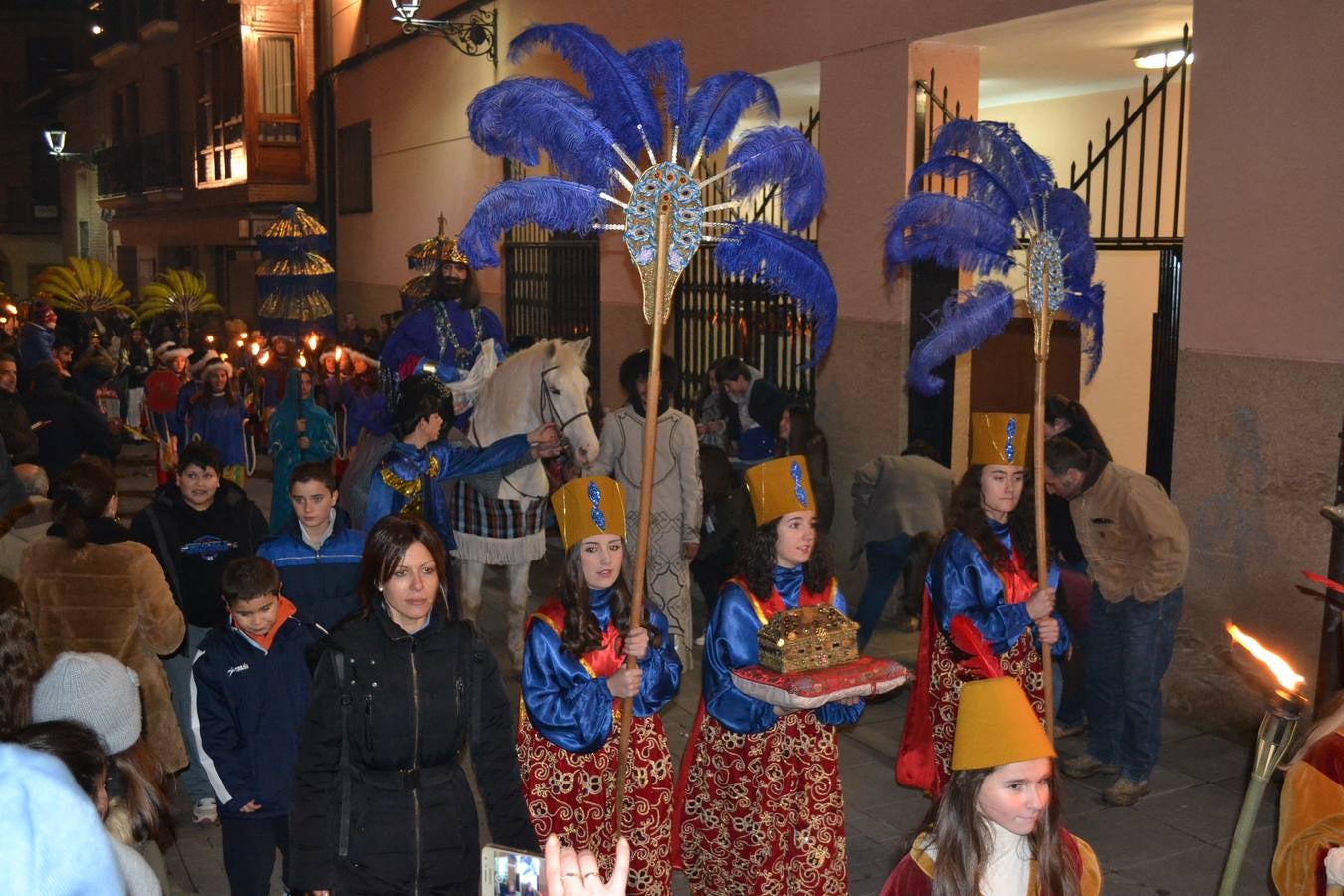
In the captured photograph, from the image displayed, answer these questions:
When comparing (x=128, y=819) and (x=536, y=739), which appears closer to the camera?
(x=128, y=819)

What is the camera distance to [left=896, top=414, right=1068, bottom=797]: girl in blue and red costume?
238 inches

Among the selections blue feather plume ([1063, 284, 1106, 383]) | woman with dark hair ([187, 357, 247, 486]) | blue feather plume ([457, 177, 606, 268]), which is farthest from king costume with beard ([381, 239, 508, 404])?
blue feather plume ([1063, 284, 1106, 383])

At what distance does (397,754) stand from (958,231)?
3.52 m

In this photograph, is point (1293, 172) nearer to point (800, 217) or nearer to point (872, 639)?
point (800, 217)

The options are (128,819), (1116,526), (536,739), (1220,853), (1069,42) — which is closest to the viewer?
(128,819)

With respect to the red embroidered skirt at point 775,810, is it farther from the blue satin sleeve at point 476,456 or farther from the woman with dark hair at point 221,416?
the woman with dark hair at point 221,416

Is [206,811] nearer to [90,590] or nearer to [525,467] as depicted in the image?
[90,590]

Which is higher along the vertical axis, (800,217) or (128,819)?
(800,217)

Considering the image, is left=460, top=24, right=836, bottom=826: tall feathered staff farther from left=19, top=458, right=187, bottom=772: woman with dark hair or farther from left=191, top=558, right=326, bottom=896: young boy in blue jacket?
left=19, top=458, right=187, bottom=772: woman with dark hair

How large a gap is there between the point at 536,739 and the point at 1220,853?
353 centimetres

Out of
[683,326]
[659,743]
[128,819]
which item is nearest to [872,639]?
[683,326]

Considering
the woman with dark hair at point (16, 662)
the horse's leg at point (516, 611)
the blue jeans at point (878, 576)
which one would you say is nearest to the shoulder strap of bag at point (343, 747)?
the woman with dark hair at point (16, 662)

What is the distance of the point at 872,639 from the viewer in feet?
→ 32.1

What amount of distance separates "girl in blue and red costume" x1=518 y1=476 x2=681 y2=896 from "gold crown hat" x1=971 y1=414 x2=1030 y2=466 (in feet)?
6.55
